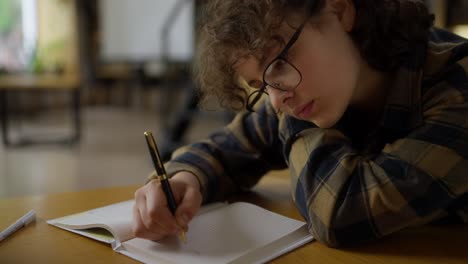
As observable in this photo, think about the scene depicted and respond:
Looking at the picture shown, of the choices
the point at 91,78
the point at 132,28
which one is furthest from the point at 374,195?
the point at 91,78

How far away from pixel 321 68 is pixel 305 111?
0.21 feet

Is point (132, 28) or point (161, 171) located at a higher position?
point (161, 171)

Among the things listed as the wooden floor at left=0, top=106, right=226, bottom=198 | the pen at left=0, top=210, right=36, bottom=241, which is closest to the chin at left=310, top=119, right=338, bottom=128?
the pen at left=0, top=210, right=36, bottom=241

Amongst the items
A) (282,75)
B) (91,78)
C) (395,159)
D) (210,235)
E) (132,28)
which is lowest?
(91,78)

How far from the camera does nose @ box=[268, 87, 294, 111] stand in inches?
25.4

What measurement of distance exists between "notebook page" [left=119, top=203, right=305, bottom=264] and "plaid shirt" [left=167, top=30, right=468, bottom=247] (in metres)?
0.05

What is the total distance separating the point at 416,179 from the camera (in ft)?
1.97

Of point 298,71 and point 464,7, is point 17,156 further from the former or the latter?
point 298,71

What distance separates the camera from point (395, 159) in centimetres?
63

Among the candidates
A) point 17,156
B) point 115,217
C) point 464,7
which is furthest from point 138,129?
point 115,217

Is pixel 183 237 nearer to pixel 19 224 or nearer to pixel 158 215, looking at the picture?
pixel 158 215

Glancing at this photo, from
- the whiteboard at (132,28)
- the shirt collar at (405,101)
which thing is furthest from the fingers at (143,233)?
the whiteboard at (132,28)

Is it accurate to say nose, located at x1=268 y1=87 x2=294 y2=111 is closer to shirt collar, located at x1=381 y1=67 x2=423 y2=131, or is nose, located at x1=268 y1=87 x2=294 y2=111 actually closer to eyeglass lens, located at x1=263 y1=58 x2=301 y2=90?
eyeglass lens, located at x1=263 y1=58 x2=301 y2=90

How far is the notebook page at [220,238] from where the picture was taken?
0.58m
